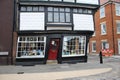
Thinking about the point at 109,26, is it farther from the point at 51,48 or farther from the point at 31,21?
the point at 31,21

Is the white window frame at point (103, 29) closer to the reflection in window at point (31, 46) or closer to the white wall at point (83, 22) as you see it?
the white wall at point (83, 22)

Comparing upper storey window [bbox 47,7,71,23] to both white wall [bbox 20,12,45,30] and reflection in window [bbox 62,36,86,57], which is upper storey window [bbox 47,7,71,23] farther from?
reflection in window [bbox 62,36,86,57]

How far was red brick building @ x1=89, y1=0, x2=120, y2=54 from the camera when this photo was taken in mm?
30880

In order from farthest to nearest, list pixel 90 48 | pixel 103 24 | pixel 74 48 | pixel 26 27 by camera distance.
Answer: pixel 90 48 → pixel 103 24 → pixel 74 48 → pixel 26 27

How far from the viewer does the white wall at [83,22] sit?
18.5 meters

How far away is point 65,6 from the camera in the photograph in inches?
724

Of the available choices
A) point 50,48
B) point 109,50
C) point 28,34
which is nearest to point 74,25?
point 50,48

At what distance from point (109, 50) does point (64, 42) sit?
14441 millimetres

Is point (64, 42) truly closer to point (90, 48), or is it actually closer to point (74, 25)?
point (74, 25)

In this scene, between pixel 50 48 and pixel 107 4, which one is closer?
pixel 50 48

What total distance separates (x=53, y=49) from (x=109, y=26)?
15933mm

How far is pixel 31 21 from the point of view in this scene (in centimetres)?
1747

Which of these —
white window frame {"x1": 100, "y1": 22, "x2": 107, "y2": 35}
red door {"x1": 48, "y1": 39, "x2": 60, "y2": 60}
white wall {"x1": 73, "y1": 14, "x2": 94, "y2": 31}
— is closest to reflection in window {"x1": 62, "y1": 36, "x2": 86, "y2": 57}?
red door {"x1": 48, "y1": 39, "x2": 60, "y2": 60}

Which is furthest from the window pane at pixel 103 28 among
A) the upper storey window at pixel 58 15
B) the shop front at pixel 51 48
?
the upper storey window at pixel 58 15
